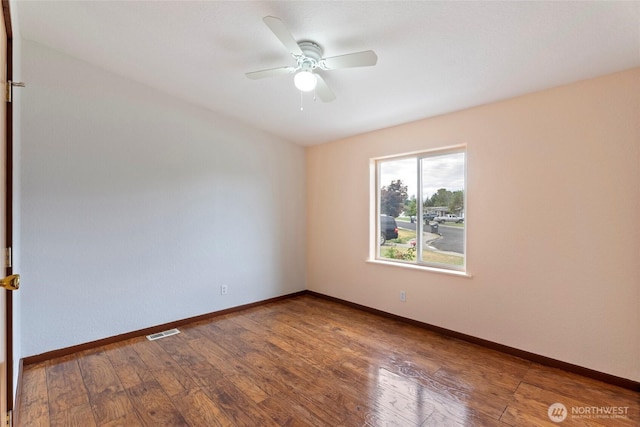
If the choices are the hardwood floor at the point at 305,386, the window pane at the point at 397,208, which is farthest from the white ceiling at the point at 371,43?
the hardwood floor at the point at 305,386

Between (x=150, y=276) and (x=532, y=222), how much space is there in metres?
3.80

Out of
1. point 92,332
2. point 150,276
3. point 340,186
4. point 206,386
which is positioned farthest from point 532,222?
point 92,332

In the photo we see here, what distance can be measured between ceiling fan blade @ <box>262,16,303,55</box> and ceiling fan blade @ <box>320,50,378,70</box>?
239 mm

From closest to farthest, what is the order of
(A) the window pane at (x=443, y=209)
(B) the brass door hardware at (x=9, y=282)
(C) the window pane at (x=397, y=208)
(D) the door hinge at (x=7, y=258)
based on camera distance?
(B) the brass door hardware at (x=9, y=282), (D) the door hinge at (x=7, y=258), (A) the window pane at (x=443, y=209), (C) the window pane at (x=397, y=208)

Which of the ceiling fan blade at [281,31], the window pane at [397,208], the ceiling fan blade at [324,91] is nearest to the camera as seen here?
the ceiling fan blade at [281,31]

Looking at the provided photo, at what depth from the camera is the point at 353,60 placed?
6.42 ft

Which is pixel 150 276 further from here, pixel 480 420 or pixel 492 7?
pixel 492 7

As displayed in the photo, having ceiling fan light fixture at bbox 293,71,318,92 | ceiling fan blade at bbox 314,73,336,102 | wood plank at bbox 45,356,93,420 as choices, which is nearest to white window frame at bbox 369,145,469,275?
ceiling fan blade at bbox 314,73,336,102

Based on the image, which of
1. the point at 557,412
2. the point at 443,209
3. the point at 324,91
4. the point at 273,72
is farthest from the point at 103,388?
the point at 443,209

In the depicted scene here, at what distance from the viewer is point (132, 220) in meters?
3.04

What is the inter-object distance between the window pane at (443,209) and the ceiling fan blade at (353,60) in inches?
67.8

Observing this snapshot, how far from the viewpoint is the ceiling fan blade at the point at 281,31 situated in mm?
1629

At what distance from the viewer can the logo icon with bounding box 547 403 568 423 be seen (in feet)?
6.05

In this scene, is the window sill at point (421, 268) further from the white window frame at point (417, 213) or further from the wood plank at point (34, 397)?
the wood plank at point (34, 397)
